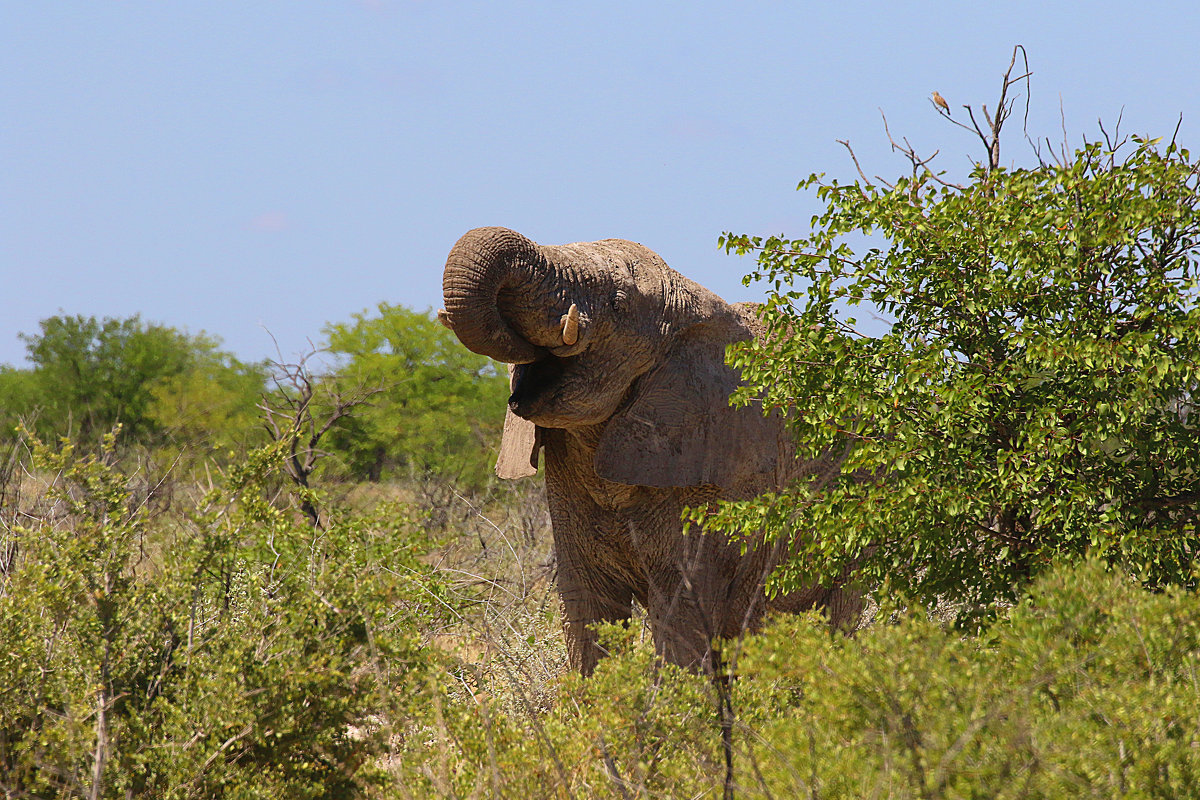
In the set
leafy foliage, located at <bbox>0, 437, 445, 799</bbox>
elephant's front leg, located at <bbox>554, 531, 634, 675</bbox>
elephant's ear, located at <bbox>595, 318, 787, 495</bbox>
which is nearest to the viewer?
leafy foliage, located at <bbox>0, 437, 445, 799</bbox>

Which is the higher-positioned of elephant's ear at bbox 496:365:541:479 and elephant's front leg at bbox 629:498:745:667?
elephant's ear at bbox 496:365:541:479

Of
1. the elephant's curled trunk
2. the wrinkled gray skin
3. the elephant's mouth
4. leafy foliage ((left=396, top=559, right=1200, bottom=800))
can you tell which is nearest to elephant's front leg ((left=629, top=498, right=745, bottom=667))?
the wrinkled gray skin

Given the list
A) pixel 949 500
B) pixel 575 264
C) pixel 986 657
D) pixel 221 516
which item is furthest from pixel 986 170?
pixel 221 516

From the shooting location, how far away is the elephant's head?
4539 mm

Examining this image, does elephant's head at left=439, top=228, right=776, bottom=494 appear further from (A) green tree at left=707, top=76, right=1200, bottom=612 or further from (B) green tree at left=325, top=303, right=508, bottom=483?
(B) green tree at left=325, top=303, right=508, bottom=483

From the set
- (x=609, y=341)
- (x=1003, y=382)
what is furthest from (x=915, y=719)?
(x=609, y=341)

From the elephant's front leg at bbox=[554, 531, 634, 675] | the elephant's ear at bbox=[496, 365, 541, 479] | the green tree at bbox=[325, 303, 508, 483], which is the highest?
the green tree at bbox=[325, 303, 508, 483]

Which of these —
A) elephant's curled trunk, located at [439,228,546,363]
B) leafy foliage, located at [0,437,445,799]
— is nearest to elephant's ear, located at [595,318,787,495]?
elephant's curled trunk, located at [439,228,546,363]

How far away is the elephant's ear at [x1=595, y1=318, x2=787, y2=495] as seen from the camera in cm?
507

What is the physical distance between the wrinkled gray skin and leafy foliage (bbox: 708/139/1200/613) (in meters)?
0.67

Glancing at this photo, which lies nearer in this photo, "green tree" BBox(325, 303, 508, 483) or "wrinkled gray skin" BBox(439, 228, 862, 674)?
"wrinkled gray skin" BBox(439, 228, 862, 674)

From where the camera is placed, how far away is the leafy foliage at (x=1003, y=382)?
3.87 meters

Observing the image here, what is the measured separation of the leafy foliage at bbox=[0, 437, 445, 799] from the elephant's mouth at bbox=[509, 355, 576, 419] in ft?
3.63

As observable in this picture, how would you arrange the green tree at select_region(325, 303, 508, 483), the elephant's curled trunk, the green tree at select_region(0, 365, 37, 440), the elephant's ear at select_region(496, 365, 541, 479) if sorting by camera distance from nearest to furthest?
the elephant's curled trunk < the elephant's ear at select_region(496, 365, 541, 479) < the green tree at select_region(325, 303, 508, 483) < the green tree at select_region(0, 365, 37, 440)
